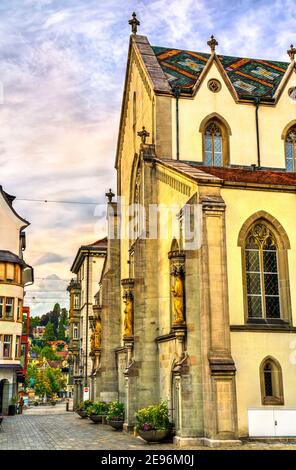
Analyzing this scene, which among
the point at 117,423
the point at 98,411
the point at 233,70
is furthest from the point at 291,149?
the point at 98,411

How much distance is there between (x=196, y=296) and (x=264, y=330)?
9.87 feet

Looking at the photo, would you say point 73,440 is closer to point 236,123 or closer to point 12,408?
point 236,123

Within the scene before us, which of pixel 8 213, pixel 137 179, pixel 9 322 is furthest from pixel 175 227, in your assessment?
pixel 8 213

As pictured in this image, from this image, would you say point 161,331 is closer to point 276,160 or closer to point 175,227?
point 175,227

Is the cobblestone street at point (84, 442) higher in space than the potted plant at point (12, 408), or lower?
lower

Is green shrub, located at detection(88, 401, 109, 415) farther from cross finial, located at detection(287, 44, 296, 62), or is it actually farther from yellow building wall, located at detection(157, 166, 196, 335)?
cross finial, located at detection(287, 44, 296, 62)

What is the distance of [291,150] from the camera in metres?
30.9

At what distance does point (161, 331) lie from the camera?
2577 centimetres

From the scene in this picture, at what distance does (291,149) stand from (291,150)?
0.19 ft

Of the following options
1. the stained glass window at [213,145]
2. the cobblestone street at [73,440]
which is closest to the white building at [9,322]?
the cobblestone street at [73,440]

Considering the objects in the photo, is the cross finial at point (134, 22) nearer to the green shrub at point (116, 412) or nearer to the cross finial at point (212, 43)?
the cross finial at point (212, 43)

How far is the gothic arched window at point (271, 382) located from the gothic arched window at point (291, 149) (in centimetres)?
1226

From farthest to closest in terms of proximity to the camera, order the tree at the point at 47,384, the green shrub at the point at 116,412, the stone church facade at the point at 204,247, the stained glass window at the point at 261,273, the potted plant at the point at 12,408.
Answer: the tree at the point at 47,384 < the potted plant at the point at 12,408 < the green shrub at the point at 116,412 < the stained glass window at the point at 261,273 < the stone church facade at the point at 204,247

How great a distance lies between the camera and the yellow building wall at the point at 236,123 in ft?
96.0
